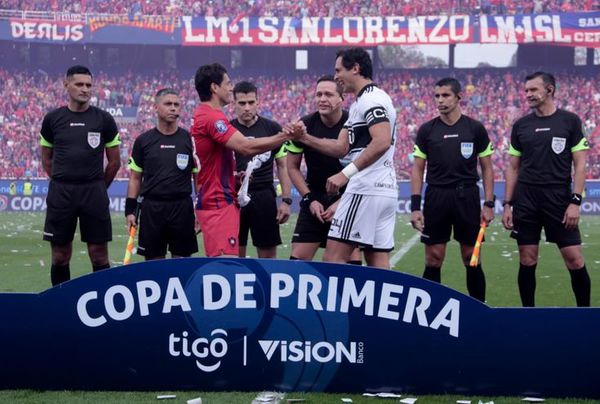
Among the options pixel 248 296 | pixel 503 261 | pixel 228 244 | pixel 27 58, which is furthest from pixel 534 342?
pixel 27 58

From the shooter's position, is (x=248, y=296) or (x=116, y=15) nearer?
(x=248, y=296)

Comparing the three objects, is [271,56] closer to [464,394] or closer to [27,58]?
[27,58]

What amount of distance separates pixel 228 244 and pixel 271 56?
42646 millimetres

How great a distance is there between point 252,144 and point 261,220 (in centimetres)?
233

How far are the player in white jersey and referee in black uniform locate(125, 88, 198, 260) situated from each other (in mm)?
1964

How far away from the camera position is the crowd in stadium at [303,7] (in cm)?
4512

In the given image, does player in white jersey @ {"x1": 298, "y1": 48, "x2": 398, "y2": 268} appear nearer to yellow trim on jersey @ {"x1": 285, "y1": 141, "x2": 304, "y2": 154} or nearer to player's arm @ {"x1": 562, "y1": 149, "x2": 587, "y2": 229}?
yellow trim on jersey @ {"x1": 285, "y1": 141, "x2": 304, "y2": 154}

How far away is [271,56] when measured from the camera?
161 feet

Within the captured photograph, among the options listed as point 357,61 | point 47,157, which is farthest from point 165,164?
point 357,61

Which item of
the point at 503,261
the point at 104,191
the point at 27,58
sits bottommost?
the point at 503,261

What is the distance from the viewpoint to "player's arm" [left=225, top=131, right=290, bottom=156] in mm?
6793

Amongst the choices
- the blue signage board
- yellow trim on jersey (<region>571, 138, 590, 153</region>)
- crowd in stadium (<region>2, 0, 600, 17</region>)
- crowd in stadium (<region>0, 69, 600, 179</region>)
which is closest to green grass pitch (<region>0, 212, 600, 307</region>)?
yellow trim on jersey (<region>571, 138, 590, 153</region>)

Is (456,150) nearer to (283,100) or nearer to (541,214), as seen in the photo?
(541,214)

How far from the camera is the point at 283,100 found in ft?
153
